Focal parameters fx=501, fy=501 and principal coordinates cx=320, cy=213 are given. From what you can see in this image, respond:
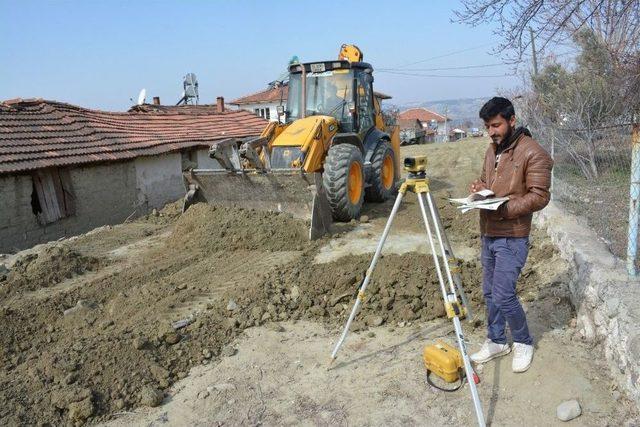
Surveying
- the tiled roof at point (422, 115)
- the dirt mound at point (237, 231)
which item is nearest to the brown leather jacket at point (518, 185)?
the dirt mound at point (237, 231)

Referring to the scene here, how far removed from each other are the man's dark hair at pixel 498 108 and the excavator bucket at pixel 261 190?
14.2 ft

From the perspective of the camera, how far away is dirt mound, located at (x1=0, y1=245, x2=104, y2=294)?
6422mm

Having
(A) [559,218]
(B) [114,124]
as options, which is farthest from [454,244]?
(B) [114,124]

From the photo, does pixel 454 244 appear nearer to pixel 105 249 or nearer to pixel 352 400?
pixel 352 400

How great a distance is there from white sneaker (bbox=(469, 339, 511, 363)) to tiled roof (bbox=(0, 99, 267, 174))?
360 inches

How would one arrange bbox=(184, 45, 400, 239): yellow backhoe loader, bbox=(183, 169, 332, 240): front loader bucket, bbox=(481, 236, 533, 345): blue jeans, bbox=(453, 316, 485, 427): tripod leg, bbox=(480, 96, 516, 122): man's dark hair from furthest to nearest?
bbox=(184, 45, 400, 239): yellow backhoe loader
bbox=(183, 169, 332, 240): front loader bucket
bbox=(481, 236, 533, 345): blue jeans
bbox=(480, 96, 516, 122): man's dark hair
bbox=(453, 316, 485, 427): tripod leg

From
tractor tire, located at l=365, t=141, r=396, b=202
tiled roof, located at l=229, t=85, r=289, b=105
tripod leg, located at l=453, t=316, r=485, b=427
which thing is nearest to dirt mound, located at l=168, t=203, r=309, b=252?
tractor tire, located at l=365, t=141, r=396, b=202

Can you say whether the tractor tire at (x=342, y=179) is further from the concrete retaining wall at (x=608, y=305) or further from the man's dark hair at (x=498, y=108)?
the man's dark hair at (x=498, y=108)

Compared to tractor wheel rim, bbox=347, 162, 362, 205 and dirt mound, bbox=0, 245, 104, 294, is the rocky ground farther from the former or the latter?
tractor wheel rim, bbox=347, 162, 362, 205

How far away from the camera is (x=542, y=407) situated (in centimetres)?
322

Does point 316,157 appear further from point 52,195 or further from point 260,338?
point 52,195

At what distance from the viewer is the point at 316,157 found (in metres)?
8.56

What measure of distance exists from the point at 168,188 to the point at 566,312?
37.3ft

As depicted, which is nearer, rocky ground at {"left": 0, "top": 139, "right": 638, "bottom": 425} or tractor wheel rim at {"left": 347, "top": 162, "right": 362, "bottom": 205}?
rocky ground at {"left": 0, "top": 139, "right": 638, "bottom": 425}
